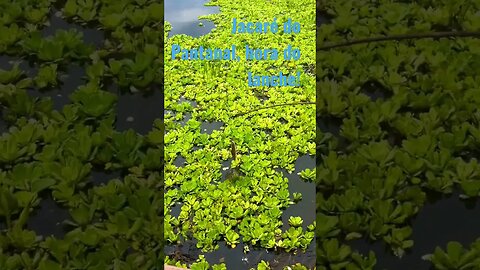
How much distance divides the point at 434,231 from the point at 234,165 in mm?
1730

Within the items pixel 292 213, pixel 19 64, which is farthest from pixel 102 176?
pixel 292 213

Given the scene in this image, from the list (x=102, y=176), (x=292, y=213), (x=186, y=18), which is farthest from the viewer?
(x=186, y=18)

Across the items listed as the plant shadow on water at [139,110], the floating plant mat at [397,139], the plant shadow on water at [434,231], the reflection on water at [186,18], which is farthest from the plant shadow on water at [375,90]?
Answer: the reflection on water at [186,18]

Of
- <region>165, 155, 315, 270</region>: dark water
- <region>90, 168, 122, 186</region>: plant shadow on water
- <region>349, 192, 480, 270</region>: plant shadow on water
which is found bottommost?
<region>165, 155, 315, 270</region>: dark water

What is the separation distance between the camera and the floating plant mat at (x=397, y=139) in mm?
2205

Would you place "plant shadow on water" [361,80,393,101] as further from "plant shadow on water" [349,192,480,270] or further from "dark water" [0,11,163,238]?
"dark water" [0,11,163,238]

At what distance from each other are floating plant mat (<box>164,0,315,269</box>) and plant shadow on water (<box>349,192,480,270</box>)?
0.64 meters

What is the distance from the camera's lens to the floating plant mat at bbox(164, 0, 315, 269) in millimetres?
3014

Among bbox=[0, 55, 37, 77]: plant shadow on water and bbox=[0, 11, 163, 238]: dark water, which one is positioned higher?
bbox=[0, 55, 37, 77]: plant shadow on water

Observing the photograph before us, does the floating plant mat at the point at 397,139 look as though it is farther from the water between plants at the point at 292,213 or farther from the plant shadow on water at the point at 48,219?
the plant shadow on water at the point at 48,219

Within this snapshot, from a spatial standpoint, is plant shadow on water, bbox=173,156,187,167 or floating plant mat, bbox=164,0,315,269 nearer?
floating plant mat, bbox=164,0,315,269

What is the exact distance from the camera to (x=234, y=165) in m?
3.73

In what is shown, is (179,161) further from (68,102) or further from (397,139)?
(397,139)

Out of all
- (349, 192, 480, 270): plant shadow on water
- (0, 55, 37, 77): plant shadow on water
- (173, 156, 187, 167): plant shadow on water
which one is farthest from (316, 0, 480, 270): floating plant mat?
(0, 55, 37, 77): plant shadow on water
